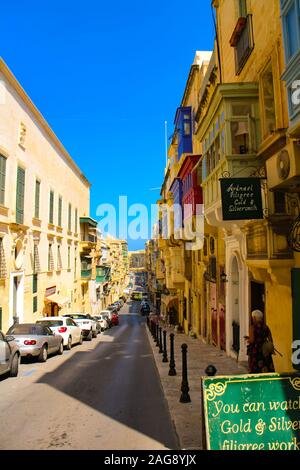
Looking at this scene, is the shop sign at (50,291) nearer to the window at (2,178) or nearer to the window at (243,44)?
the window at (2,178)

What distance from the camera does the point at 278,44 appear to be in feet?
28.0

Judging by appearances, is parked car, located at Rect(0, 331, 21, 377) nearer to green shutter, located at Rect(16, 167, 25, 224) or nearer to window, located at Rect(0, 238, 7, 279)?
window, located at Rect(0, 238, 7, 279)

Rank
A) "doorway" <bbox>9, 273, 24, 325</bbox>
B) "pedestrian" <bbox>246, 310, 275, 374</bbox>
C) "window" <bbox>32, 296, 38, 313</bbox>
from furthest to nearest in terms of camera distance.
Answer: "window" <bbox>32, 296, 38, 313</bbox>
"doorway" <bbox>9, 273, 24, 325</bbox>
"pedestrian" <bbox>246, 310, 275, 374</bbox>

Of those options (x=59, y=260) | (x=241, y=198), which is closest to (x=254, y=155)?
(x=241, y=198)

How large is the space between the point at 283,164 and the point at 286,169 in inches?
7.1

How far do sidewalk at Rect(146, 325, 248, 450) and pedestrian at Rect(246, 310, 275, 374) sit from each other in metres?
1.32

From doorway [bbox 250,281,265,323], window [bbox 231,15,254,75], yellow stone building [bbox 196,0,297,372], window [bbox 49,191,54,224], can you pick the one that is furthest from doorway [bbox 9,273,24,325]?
window [bbox 231,15,254,75]

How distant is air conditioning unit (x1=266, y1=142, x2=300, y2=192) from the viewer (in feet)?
22.7

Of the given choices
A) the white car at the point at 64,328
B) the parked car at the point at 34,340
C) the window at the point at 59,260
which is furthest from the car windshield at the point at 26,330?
the window at the point at 59,260

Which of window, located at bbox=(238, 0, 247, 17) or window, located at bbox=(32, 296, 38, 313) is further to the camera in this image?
window, located at bbox=(32, 296, 38, 313)

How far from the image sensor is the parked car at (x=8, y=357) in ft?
31.9

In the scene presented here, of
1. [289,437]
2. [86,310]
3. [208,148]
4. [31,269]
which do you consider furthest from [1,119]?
[86,310]

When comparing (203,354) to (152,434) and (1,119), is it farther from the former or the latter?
(1,119)

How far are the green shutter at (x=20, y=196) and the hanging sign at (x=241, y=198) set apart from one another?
1604 centimetres
